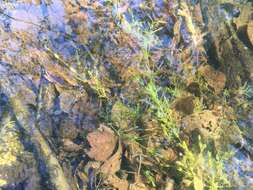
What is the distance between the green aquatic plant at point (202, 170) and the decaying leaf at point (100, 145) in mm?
685

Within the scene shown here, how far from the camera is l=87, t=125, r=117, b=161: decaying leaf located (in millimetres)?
3652

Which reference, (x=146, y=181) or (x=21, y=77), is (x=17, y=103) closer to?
(x=21, y=77)

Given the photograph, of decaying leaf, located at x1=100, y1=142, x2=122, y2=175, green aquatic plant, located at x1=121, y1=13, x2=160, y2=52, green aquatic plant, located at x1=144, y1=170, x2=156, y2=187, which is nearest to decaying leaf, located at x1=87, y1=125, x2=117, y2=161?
decaying leaf, located at x1=100, y1=142, x2=122, y2=175

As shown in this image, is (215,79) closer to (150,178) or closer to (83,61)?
(150,178)

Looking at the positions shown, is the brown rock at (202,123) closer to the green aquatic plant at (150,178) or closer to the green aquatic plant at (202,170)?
the green aquatic plant at (202,170)

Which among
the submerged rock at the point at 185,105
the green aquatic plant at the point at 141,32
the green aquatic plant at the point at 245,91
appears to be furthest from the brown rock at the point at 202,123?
the green aquatic plant at the point at 141,32

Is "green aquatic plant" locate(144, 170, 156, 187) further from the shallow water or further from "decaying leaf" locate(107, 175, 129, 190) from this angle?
the shallow water

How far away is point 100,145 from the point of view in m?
3.66

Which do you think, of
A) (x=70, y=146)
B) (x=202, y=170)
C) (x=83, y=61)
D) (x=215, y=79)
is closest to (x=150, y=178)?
(x=202, y=170)

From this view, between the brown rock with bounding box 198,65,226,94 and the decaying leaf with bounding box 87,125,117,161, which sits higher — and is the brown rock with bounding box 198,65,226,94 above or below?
above

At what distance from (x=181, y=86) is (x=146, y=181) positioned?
1.12m

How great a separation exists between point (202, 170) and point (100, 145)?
1.01 m

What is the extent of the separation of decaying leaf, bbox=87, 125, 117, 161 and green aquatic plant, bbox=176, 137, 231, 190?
685mm

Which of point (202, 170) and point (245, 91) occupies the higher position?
point (245, 91)
